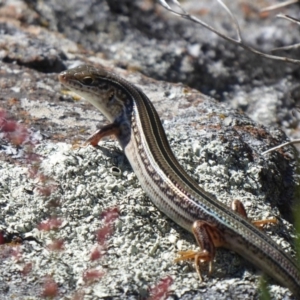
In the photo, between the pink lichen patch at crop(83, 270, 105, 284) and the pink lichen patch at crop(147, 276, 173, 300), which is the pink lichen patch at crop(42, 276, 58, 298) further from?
the pink lichen patch at crop(147, 276, 173, 300)

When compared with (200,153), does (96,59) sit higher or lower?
lower

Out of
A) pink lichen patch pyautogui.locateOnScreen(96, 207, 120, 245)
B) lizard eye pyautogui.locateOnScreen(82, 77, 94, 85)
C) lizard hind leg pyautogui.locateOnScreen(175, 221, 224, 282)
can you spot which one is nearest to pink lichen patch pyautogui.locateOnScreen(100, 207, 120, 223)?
pink lichen patch pyautogui.locateOnScreen(96, 207, 120, 245)

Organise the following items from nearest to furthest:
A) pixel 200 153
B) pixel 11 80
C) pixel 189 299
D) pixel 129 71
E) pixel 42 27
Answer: pixel 189 299
pixel 200 153
pixel 11 80
pixel 129 71
pixel 42 27

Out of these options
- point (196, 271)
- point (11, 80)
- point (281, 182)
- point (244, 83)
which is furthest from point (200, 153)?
point (244, 83)

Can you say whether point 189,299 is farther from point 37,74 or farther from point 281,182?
point 37,74

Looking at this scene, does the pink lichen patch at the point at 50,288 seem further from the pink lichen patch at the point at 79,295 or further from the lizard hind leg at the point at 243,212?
the lizard hind leg at the point at 243,212

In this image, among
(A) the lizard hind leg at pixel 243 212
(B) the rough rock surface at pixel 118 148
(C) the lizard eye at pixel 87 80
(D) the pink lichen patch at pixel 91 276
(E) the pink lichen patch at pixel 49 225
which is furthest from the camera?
(C) the lizard eye at pixel 87 80

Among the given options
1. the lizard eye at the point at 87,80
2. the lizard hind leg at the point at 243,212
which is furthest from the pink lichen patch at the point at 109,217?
the lizard eye at the point at 87,80
